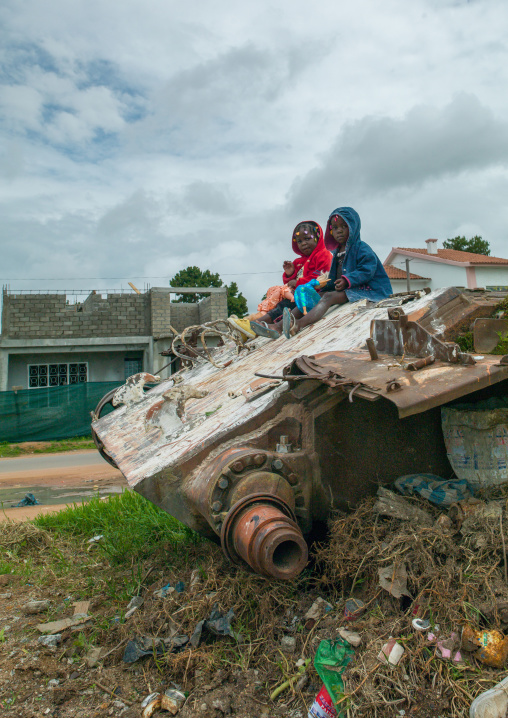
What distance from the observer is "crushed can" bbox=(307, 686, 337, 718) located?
2254 mm

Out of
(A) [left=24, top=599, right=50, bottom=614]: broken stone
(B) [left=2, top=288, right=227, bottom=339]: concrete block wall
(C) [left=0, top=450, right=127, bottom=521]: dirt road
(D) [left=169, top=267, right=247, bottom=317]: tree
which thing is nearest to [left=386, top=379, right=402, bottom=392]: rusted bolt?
(A) [left=24, top=599, right=50, bottom=614]: broken stone

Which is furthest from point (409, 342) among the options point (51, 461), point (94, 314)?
point (94, 314)

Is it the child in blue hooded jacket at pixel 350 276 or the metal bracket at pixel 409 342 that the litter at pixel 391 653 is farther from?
the child in blue hooded jacket at pixel 350 276

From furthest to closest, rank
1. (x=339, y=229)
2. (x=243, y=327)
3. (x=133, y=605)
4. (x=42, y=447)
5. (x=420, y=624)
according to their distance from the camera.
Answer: (x=42, y=447) → (x=243, y=327) → (x=339, y=229) → (x=133, y=605) → (x=420, y=624)

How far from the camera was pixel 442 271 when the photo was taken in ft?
79.8

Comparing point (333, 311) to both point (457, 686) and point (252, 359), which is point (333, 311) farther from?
point (457, 686)

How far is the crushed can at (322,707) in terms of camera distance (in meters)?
2.25

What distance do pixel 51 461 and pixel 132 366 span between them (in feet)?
24.7

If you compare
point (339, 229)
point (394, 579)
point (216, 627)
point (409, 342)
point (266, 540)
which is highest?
point (339, 229)

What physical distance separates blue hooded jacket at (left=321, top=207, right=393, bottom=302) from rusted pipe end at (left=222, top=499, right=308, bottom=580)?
9.87ft

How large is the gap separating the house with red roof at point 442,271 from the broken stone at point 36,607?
18570mm

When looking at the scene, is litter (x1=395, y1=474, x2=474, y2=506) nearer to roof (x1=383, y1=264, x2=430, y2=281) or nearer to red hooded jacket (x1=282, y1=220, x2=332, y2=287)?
red hooded jacket (x1=282, y1=220, x2=332, y2=287)

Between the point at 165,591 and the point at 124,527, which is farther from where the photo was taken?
the point at 124,527

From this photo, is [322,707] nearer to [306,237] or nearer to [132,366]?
[306,237]
